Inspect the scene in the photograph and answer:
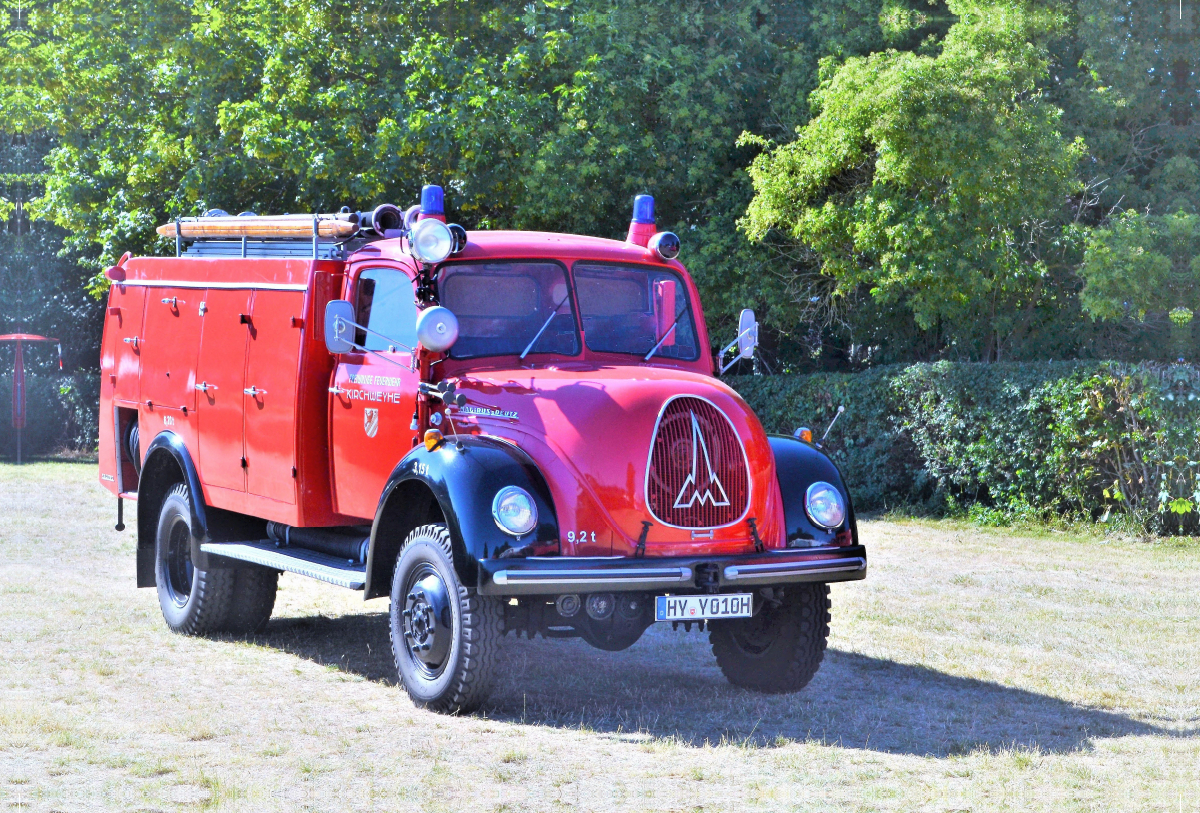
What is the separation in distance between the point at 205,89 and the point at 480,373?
1662cm

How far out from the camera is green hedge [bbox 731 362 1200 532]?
1612cm

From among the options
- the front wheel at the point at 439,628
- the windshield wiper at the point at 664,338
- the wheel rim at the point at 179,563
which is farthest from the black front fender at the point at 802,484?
the wheel rim at the point at 179,563

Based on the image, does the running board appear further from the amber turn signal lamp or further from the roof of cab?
the roof of cab

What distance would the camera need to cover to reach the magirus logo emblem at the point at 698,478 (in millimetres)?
7777

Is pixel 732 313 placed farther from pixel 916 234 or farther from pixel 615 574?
pixel 615 574

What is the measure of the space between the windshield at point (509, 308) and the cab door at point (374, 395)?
0.98 ft

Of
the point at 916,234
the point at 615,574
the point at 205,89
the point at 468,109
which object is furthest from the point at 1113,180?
the point at 615,574

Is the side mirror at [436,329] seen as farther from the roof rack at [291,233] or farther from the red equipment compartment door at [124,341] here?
the red equipment compartment door at [124,341]

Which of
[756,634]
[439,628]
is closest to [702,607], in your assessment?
[756,634]

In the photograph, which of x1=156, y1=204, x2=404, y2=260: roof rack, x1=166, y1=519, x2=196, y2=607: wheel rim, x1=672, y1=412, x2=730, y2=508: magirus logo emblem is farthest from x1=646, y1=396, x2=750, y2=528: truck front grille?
x1=166, y1=519, x2=196, y2=607: wheel rim

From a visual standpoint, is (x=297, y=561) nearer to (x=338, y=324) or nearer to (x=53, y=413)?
(x=338, y=324)

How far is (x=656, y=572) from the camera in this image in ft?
24.5

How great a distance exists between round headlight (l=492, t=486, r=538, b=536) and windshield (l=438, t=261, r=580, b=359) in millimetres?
1289

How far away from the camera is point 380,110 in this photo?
22.0 m
